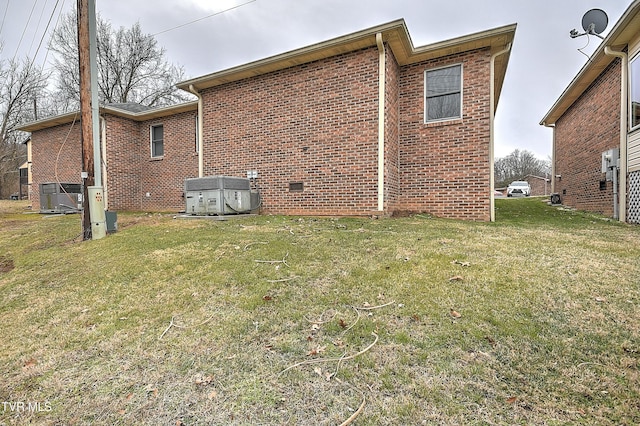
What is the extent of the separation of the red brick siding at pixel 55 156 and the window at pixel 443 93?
532 inches

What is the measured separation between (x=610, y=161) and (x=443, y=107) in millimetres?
4570

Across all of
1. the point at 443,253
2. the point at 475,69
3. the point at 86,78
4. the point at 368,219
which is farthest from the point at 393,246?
the point at 86,78

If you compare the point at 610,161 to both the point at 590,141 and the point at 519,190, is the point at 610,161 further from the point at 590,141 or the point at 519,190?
the point at 519,190

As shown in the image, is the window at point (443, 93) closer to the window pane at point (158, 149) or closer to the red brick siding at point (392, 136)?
the red brick siding at point (392, 136)

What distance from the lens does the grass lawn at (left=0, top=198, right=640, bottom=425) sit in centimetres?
175

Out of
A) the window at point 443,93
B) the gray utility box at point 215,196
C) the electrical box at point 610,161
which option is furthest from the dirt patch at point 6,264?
the electrical box at point 610,161

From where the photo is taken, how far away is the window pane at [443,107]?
768 cm

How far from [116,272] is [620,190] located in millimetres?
10668

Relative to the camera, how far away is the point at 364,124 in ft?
24.5

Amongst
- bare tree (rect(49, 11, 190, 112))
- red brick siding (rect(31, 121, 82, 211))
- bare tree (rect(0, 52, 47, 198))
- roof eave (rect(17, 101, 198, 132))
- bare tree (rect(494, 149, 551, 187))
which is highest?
bare tree (rect(49, 11, 190, 112))

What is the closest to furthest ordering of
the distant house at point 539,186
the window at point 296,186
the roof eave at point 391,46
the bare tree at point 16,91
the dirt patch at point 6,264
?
the dirt patch at point 6,264, the roof eave at point 391,46, the window at point 296,186, the bare tree at point 16,91, the distant house at point 539,186

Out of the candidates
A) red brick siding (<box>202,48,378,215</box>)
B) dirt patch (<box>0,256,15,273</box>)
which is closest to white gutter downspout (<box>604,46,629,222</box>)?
red brick siding (<box>202,48,378,215</box>)

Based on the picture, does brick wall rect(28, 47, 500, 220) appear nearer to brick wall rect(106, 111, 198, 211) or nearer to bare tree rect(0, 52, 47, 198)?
brick wall rect(106, 111, 198, 211)

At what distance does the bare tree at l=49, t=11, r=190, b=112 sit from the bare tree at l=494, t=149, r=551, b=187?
39847mm
